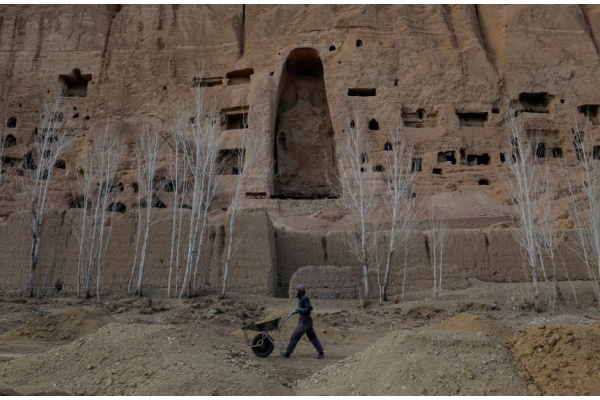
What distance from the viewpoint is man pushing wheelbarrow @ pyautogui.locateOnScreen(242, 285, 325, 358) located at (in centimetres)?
796

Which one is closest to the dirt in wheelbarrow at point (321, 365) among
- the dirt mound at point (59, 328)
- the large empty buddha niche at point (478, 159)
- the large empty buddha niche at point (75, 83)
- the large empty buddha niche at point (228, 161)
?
the dirt mound at point (59, 328)

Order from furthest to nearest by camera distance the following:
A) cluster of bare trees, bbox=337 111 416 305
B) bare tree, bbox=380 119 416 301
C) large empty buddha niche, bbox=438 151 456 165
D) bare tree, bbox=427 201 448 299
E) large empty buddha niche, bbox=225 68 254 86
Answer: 1. large empty buddha niche, bbox=225 68 254 86
2. large empty buddha niche, bbox=438 151 456 165
3. cluster of bare trees, bbox=337 111 416 305
4. bare tree, bbox=380 119 416 301
5. bare tree, bbox=427 201 448 299

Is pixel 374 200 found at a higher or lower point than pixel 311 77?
lower

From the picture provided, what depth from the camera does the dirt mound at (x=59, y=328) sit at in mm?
9945

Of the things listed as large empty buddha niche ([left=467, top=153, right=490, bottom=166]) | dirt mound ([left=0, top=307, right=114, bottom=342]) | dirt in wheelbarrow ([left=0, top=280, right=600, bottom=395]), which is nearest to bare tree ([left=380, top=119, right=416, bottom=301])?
large empty buddha niche ([left=467, top=153, right=490, bottom=166])

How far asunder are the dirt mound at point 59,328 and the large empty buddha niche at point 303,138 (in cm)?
2187

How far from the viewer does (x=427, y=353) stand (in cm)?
632

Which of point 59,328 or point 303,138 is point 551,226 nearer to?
point 59,328

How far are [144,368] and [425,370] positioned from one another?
349 cm

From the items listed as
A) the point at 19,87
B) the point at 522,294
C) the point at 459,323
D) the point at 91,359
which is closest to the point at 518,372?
the point at 459,323

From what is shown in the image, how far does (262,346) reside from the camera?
26.8ft

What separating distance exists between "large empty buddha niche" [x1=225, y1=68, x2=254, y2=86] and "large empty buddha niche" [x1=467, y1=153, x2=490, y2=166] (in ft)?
50.4

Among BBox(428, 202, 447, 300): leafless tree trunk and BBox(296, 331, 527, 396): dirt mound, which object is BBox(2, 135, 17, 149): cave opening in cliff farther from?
BBox(296, 331, 527, 396): dirt mound

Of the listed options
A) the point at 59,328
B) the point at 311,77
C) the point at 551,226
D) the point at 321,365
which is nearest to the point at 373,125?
the point at 311,77
